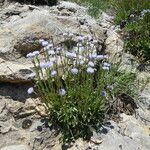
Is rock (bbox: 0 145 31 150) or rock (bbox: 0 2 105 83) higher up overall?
rock (bbox: 0 2 105 83)

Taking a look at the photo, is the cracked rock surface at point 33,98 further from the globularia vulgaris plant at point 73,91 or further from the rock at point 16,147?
the globularia vulgaris plant at point 73,91

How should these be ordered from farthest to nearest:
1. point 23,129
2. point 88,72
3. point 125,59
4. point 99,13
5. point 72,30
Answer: point 99,13, point 125,59, point 72,30, point 23,129, point 88,72

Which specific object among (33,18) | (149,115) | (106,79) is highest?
(33,18)

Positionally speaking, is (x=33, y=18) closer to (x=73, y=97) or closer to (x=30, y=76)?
(x=30, y=76)

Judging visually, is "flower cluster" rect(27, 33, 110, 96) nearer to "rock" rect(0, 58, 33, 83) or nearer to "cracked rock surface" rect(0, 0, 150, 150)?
"rock" rect(0, 58, 33, 83)

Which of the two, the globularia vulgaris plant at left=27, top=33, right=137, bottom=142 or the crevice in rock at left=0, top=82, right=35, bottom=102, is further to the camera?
the crevice in rock at left=0, top=82, right=35, bottom=102

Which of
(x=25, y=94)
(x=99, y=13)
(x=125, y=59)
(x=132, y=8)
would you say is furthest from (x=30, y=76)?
(x=132, y=8)

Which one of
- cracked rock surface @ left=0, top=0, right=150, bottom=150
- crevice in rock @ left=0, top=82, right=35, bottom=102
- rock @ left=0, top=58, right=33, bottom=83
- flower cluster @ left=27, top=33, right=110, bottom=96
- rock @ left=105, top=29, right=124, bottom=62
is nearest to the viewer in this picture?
flower cluster @ left=27, top=33, right=110, bottom=96

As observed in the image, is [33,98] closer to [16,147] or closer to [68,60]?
[68,60]

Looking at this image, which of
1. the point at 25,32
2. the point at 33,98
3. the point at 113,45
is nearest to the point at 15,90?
the point at 33,98

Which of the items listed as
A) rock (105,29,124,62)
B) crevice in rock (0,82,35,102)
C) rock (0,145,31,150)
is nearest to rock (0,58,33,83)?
crevice in rock (0,82,35,102)

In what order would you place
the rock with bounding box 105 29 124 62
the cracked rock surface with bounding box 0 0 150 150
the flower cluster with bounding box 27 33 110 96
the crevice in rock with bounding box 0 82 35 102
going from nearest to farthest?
the flower cluster with bounding box 27 33 110 96 → the cracked rock surface with bounding box 0 0 150 150 → the crevice in rock with bounding box 0 82 35 102 → the rock with bounding box 105 29 124 62
